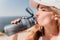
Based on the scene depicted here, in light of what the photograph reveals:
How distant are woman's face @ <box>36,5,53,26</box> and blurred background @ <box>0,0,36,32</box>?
0.06 meters

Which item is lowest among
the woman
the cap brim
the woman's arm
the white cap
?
the woman's arm

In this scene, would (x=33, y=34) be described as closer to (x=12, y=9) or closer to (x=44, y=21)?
(x=44, y=21)

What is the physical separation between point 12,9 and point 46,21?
260 mm

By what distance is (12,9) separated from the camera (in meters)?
1.06

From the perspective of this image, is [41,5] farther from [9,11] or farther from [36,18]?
[9,11]

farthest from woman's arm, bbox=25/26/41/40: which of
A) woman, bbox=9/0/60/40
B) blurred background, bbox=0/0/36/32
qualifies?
blurred background, bbox=0/0/36/32

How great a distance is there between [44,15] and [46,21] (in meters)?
0.04

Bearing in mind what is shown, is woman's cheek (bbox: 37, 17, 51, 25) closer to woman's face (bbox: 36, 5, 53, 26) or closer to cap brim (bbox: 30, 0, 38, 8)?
woman's face (bbox: 36, 5, 53, 26)

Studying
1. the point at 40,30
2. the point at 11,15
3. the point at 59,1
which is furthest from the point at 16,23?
the point at 59,1

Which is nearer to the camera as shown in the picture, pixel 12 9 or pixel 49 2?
pixel 49 2

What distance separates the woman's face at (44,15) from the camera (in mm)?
959

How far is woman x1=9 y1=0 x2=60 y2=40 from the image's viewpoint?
94cm

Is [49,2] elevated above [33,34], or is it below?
above

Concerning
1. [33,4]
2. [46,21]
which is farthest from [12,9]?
[46,21]
